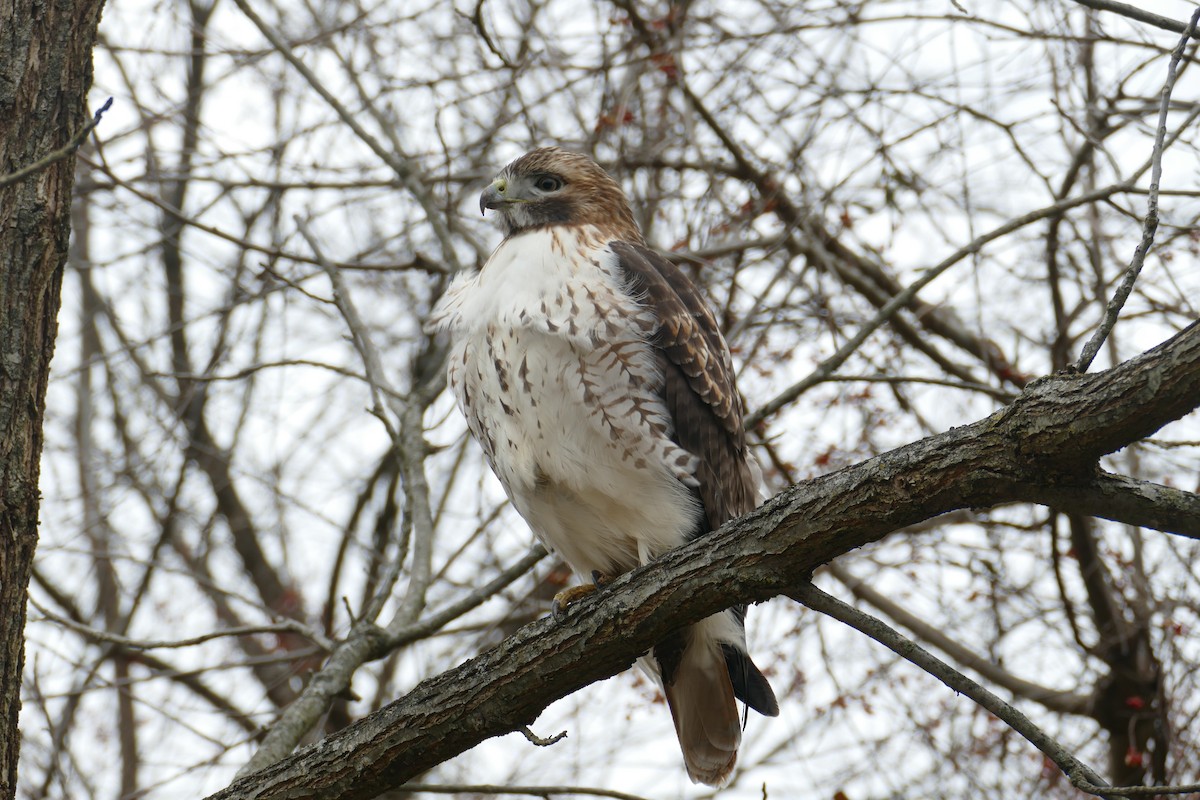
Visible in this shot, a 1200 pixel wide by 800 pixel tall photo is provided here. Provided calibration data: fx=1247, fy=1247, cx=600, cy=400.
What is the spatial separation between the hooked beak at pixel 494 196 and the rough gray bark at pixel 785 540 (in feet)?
5.71

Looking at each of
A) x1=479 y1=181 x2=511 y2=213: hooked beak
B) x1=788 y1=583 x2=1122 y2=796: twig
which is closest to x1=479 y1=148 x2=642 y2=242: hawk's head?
x1=479 y1=181 x2=511 y2=213: hooked beak

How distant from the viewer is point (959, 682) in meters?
2.45

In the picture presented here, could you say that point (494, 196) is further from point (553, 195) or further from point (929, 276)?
point (929, 276)

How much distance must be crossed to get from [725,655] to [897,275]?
239 cm

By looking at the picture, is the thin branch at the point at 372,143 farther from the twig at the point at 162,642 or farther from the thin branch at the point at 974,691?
the thin branch at the point at 974,691

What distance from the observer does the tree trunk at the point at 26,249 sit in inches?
113

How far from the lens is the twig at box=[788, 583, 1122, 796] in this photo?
7.68 feet

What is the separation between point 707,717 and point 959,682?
1488mm

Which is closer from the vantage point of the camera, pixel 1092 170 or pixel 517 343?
pixel 517 343

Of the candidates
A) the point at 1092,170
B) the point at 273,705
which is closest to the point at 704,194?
the point at 1092,170

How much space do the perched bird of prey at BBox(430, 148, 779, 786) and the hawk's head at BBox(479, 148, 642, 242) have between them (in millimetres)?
124

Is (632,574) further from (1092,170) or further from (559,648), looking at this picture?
(1092,170)

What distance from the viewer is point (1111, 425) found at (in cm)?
222

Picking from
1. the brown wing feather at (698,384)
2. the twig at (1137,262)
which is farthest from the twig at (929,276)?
the twig at (1137,262)
